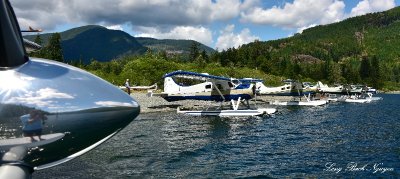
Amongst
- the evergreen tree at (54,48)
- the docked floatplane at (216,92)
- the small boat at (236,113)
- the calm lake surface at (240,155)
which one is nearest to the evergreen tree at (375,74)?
the evergreen tree at (54,48)

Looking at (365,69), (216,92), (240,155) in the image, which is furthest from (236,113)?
(365,69)

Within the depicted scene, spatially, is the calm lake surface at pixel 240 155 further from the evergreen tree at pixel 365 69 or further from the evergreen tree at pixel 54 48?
the evergreen tree at pixel 365 69

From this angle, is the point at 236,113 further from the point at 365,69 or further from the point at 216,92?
the point at 365,69

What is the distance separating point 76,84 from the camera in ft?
4.66

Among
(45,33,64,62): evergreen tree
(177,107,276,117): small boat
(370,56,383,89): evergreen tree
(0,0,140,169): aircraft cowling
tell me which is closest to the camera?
(0,0,140,169): aircraft cowling

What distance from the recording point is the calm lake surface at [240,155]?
1296cm

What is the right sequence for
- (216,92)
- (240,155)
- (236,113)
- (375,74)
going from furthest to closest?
1. (375,74)
2. (216,92)
3. (236,113)
4. (240,155)

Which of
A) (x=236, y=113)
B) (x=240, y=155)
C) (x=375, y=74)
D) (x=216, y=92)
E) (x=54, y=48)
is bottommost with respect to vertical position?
(x=240, y=155)

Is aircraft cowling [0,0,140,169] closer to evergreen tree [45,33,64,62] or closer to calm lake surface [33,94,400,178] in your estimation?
calm lake surface [33,94,400,178]

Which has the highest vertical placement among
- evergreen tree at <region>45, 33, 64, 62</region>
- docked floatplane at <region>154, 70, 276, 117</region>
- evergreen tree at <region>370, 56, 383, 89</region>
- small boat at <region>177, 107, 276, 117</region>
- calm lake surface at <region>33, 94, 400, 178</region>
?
evergreen tree at <region>45, 33, 64, 62</region>

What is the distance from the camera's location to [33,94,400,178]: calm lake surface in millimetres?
12961

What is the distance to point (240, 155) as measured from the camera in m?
16.3

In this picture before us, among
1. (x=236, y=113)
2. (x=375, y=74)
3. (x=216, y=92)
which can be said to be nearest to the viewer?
(x=236, y=113)

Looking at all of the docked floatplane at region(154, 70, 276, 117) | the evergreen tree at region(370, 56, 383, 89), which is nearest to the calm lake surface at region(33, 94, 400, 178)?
the docked floatplane at region(154, 70, 276, 117)
